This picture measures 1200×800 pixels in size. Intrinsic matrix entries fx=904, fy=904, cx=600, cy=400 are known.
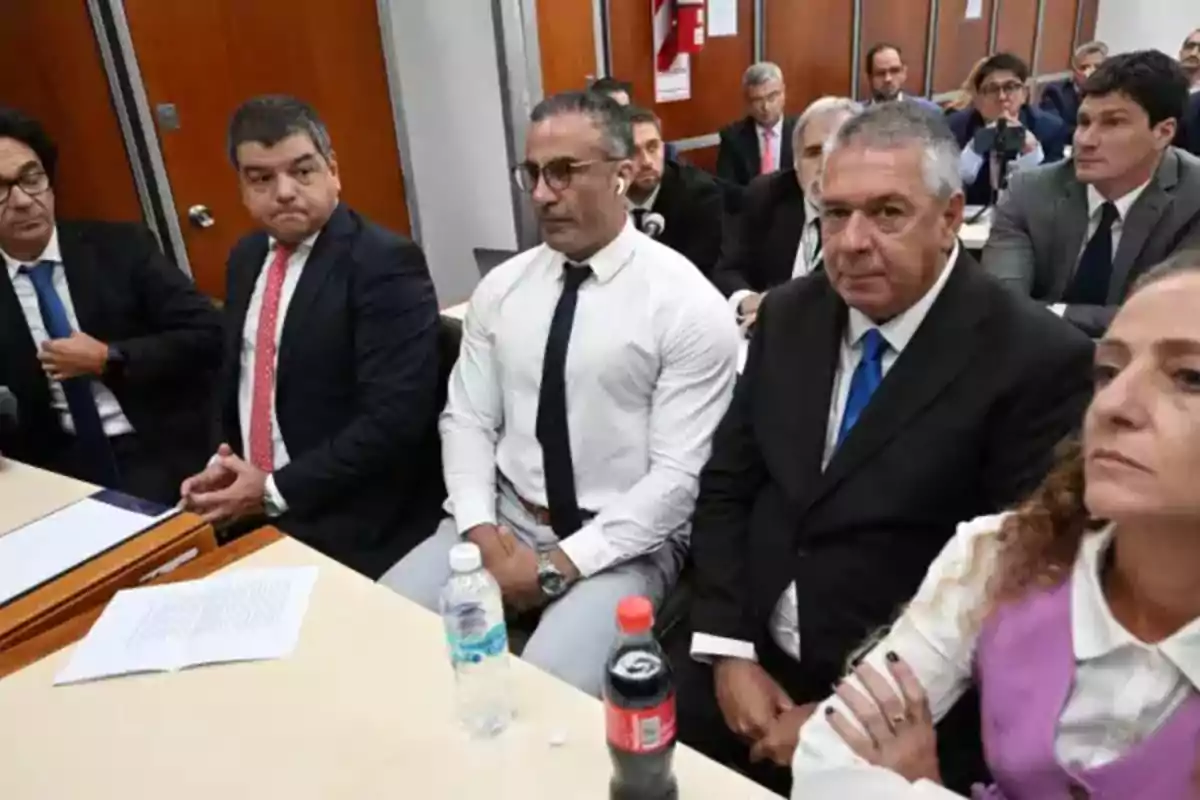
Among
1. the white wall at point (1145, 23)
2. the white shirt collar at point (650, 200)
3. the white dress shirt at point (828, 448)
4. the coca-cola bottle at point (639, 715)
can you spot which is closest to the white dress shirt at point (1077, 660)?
the coca-cola bottle at point (639, 715)

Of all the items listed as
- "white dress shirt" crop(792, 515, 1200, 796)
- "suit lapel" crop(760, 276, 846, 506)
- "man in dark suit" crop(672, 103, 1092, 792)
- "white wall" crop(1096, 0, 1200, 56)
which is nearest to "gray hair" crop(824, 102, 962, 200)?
→ "man in dark suit" crop(672, 103, 1092, 792)

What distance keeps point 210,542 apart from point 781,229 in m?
2.01

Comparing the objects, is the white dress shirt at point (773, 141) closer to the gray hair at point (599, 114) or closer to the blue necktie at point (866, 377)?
the gray hair at point (599, 114)

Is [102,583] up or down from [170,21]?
down

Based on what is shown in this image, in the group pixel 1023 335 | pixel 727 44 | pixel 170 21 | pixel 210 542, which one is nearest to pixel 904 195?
pixel 1023 335

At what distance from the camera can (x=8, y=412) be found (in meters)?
2.02

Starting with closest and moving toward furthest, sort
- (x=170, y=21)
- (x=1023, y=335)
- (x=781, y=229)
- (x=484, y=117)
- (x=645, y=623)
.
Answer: (x=645, y=623) < (x=1023, y=335) < (x=781, y=229) < (x=170, y=21) < (x=484, y=117)

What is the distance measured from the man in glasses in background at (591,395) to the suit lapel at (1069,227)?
1347mm

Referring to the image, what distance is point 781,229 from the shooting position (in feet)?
9.50

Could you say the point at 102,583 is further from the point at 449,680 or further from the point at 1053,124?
the point at 1053,124

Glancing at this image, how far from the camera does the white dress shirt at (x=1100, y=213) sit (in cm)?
250

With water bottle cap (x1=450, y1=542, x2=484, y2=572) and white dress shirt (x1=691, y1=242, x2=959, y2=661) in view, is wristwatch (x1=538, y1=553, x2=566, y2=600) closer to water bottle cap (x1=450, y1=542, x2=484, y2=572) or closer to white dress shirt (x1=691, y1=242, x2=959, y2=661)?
white dress shirt (x1=691, y1=242, x2=959, y2=661)

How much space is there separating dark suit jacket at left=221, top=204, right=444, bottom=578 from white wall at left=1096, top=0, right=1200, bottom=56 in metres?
8.02

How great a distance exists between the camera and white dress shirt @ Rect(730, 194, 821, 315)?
2764 millimetres
